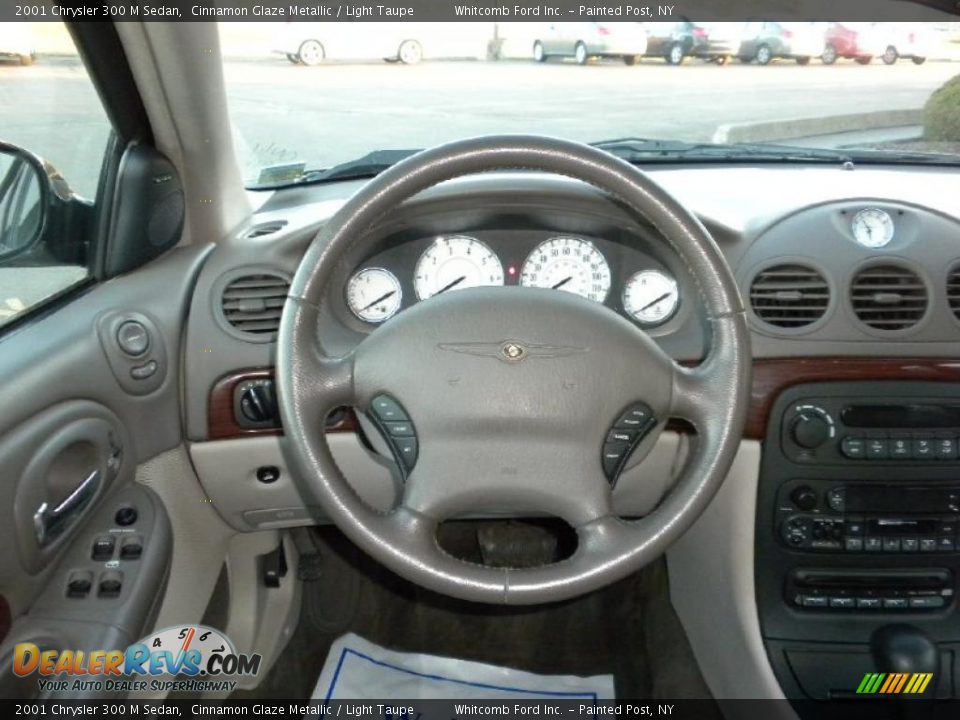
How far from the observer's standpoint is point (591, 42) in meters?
2.21

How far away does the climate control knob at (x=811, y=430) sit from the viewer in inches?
78.6

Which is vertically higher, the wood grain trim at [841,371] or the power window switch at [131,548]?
the wood grain trim at [841,371]

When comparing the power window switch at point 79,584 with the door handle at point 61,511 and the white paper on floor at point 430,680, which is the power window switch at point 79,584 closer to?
the door handle at point 61,511

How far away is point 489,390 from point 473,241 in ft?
1.98

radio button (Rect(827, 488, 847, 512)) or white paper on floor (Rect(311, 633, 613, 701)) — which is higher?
radio button (Rect(827, 488, 847, 512))

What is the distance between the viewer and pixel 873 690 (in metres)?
2.07

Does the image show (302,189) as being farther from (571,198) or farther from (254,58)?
(571,198)

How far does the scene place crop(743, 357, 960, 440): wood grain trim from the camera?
199 centimetres

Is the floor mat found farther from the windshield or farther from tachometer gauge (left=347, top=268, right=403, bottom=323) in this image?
the windshield

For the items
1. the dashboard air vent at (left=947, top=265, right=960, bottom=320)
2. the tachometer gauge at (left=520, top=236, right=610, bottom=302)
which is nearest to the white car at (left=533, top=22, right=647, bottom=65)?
the tachometer gauge at (left=520, top=236, right=610, bottom=302)

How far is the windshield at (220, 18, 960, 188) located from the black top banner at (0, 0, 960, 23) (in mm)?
29

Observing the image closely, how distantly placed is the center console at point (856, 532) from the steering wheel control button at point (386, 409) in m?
0.92

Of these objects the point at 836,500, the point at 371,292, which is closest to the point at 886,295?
the point at 836,500

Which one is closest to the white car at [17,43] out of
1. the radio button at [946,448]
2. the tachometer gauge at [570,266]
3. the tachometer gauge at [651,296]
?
the tachometer gauge at [570,266]
